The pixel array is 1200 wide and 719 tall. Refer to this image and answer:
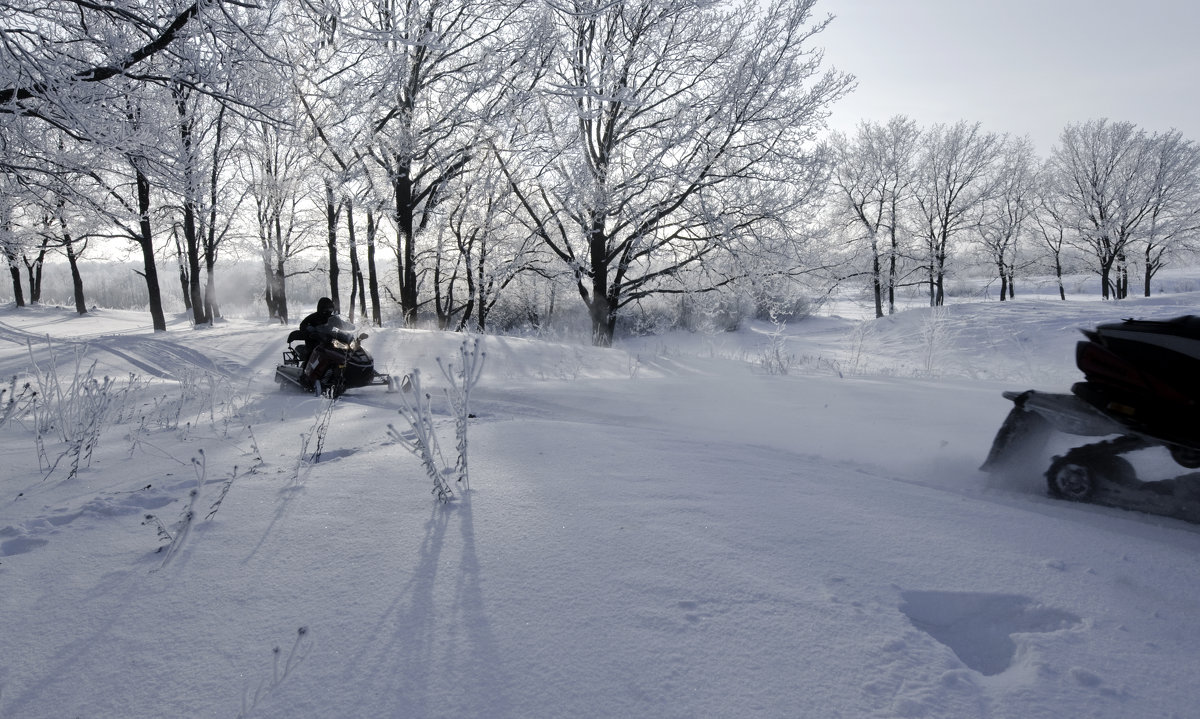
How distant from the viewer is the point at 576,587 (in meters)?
1.81

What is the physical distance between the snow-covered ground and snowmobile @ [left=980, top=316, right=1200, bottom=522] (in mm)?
152

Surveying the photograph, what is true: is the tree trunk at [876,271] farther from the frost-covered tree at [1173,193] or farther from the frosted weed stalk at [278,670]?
the frosted weed stalk at [278,670]

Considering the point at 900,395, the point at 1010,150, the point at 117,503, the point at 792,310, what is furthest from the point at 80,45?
the point at 1010,150

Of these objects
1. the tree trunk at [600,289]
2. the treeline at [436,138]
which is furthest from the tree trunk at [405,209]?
the tree trunk at [600,289]

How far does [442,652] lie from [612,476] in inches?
61.1

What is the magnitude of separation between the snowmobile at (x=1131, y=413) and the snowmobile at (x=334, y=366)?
691cm

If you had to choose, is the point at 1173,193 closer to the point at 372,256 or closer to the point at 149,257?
the point at 372,256

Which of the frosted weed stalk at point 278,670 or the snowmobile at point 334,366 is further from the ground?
the snowmobile at point 334,366

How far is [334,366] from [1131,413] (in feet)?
26.4

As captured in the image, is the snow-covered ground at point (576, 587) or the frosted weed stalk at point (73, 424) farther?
the frosted weed stalk at point (73, 424)

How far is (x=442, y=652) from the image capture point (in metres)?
1.50

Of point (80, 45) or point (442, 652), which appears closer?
point (442, 652)

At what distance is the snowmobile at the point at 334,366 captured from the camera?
787 cm

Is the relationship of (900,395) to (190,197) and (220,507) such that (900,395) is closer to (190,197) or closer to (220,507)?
(220,507)
